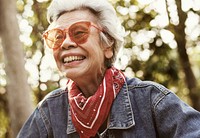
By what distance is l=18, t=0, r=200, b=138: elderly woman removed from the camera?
2.26 meters

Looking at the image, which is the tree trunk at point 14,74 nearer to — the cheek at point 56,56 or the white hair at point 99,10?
the white hair at point 99,10

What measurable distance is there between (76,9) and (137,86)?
24.0 inches

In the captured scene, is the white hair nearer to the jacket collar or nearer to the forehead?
the forehead

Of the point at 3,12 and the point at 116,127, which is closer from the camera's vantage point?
the point at 116,127

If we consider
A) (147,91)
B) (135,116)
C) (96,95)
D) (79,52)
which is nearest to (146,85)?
(147,91)

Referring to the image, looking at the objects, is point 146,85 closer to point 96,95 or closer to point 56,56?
point 96,95

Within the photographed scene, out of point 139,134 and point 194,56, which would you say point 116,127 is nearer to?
point 139,134

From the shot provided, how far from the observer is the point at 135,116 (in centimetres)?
237

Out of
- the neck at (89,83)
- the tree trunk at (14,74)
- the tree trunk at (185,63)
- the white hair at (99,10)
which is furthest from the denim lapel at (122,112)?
the tree trunk at (185,63)

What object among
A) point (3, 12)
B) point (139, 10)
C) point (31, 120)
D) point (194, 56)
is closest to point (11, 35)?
point (3, 12)

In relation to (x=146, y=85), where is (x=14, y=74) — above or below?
below

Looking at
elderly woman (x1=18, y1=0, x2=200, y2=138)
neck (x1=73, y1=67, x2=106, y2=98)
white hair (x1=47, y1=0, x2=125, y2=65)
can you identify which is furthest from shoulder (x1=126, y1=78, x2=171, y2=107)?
white hair (x1=47, y1=0, x2=125, y2=65)

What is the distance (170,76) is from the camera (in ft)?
39.1

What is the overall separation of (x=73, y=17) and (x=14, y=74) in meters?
3.53
